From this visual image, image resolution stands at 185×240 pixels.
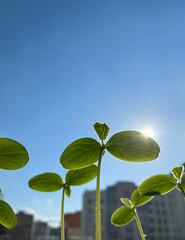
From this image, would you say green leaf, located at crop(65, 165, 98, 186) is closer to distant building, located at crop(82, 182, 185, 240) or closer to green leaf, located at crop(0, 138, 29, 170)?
green leaf, located at crop(0, 138, 29, 170)

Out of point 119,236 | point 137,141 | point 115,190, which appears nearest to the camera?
point 137,141

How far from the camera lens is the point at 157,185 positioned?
0.68 ft

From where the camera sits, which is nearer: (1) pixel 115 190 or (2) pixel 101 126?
(2) pixel 101 126

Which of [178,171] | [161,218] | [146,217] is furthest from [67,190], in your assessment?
[161,218]

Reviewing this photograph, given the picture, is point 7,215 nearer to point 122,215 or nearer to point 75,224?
point 122,215

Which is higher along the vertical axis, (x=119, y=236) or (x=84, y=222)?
(x=84, y=222)

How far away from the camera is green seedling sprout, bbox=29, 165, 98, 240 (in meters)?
0.24

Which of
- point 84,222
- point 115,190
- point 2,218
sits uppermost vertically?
point 115,190

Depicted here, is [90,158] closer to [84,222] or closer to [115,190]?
[115,190]

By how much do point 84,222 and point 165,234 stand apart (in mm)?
7336

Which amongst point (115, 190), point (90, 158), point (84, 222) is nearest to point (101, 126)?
point (90, 158)

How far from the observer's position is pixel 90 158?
0.65 feet

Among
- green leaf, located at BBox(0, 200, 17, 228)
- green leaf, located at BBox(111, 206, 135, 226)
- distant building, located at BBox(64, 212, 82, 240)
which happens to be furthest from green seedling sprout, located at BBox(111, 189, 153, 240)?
distant building, located at BBox(64, 212, 82, 240)

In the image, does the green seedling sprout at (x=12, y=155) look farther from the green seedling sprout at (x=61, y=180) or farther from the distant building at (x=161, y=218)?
the distant building at (x=161, y=218)
